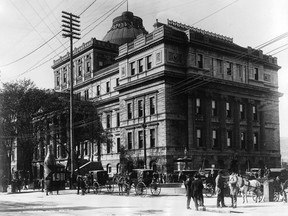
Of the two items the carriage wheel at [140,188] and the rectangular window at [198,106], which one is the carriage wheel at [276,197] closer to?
the carriage wheel at [140,188]

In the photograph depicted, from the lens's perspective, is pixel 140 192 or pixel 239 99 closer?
pixel 140 192

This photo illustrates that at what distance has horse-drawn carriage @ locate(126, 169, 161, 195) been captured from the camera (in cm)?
2925

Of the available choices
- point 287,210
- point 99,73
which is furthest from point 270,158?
point 287,210

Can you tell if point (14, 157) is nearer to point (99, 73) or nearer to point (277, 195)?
point (99, 73)

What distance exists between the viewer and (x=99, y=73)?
65562 mm

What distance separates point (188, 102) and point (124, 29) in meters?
28.9

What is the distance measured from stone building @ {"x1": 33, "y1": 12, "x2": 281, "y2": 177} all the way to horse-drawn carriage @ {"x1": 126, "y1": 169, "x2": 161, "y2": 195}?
34.3 ft

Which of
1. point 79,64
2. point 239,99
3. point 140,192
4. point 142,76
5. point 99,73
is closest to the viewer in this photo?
point 140,192

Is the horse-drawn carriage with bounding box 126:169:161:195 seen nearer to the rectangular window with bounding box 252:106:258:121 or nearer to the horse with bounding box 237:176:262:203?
the horse with bounding box 237:176:262:203

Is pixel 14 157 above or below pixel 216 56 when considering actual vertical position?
below

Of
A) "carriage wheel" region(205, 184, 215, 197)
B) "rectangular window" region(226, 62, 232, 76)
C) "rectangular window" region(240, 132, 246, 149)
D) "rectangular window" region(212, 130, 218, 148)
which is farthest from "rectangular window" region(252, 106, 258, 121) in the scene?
"carriage wheel" region(205, 184, 215, 197)

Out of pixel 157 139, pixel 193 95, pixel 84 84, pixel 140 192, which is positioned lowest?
pixel 140 192

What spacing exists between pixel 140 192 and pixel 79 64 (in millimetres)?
44980

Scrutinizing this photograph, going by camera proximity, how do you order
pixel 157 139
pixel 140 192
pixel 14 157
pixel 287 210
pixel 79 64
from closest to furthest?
pixel 287 210, pixel 140 192, pixel 157 139, pixel 79 64, pixel 14 157
